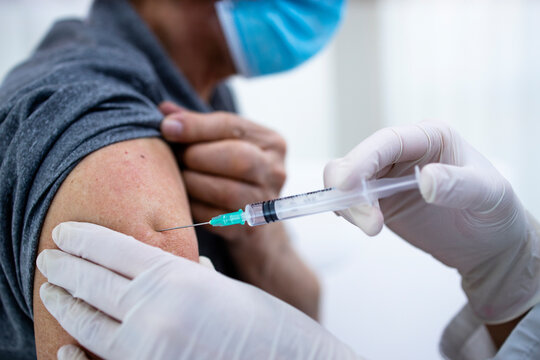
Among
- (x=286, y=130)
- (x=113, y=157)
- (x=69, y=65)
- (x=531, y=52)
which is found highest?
(x=69, y=65)

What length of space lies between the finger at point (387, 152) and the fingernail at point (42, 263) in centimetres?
47

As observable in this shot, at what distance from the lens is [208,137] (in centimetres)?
96

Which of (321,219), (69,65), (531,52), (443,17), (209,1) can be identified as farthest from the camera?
(443,17)

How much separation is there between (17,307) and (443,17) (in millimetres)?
3849

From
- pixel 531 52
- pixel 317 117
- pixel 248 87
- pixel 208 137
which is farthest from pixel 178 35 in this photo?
pixel 531 52

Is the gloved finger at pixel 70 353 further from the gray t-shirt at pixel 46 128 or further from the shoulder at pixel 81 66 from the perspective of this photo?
the shoulder at pixel 81 66

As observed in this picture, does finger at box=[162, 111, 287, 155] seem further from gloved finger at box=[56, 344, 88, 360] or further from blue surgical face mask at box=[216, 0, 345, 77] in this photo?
gloved finger at box=[56, 344, 88, 360]

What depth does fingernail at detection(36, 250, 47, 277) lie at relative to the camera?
64 centimetres

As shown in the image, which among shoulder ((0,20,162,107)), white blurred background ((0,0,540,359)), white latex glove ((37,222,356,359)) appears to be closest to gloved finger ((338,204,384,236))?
white latex glove ((37,222,356,359))

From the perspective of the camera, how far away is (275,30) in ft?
3.89

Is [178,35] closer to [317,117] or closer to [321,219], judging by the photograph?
[321,219]

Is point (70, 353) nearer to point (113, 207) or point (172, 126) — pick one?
point (113, 207)

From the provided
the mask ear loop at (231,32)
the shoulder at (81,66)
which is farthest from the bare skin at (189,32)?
the shoulder at (81,66)

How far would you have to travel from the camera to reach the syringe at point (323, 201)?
63 cm
